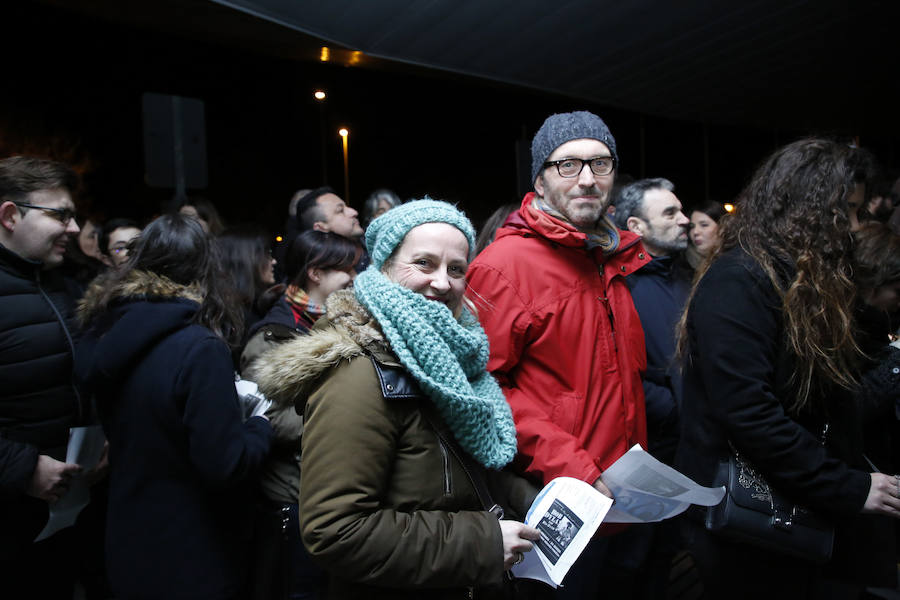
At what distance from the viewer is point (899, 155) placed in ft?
48.8

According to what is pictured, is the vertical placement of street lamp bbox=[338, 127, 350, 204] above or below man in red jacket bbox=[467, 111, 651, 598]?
above

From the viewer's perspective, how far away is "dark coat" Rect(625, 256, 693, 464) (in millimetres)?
2768

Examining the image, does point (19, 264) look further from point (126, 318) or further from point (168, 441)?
point (168, 441)

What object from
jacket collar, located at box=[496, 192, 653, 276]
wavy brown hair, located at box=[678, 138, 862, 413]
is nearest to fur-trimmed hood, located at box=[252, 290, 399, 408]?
jacket collar, located at box=[496, 192, 653, 276]

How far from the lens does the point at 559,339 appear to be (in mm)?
2057

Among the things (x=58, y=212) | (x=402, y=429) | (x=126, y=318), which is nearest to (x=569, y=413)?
(x=402, y=429)

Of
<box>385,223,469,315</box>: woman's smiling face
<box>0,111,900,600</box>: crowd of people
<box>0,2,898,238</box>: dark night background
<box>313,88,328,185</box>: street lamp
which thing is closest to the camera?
<box>0,111,900,600</box>: crowd of people

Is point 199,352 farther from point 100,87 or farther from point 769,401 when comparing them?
point 100,87

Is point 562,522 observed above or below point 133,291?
below

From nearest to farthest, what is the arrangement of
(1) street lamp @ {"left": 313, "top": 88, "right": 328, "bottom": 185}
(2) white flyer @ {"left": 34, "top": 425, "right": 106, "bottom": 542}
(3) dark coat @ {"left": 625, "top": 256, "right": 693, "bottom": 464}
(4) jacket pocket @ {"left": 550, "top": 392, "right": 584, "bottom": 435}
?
(4) jacket pocket @ {"left": 550, "top": 392, "right": 584, "bottom": 435} < (2) white flyer @ {"left": 34, "top": 425, "right": 106, "bottom": 542} < (3) dark coat @ {"left": 625, "top": 256, "right": 693, "bottom": 464} < (1) street lamp @ {"left": 313, "top": 88, "right": 328, "bottom": 185}

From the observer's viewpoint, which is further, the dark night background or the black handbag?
the dark night background

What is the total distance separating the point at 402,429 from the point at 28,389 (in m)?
1.91

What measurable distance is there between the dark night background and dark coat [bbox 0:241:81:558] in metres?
4.66

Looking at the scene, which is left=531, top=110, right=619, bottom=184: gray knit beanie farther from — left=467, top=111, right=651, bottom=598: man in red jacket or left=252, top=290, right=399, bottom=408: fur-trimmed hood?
left=252, top=290, right=399, bottom=408: fur-trimmed hood
